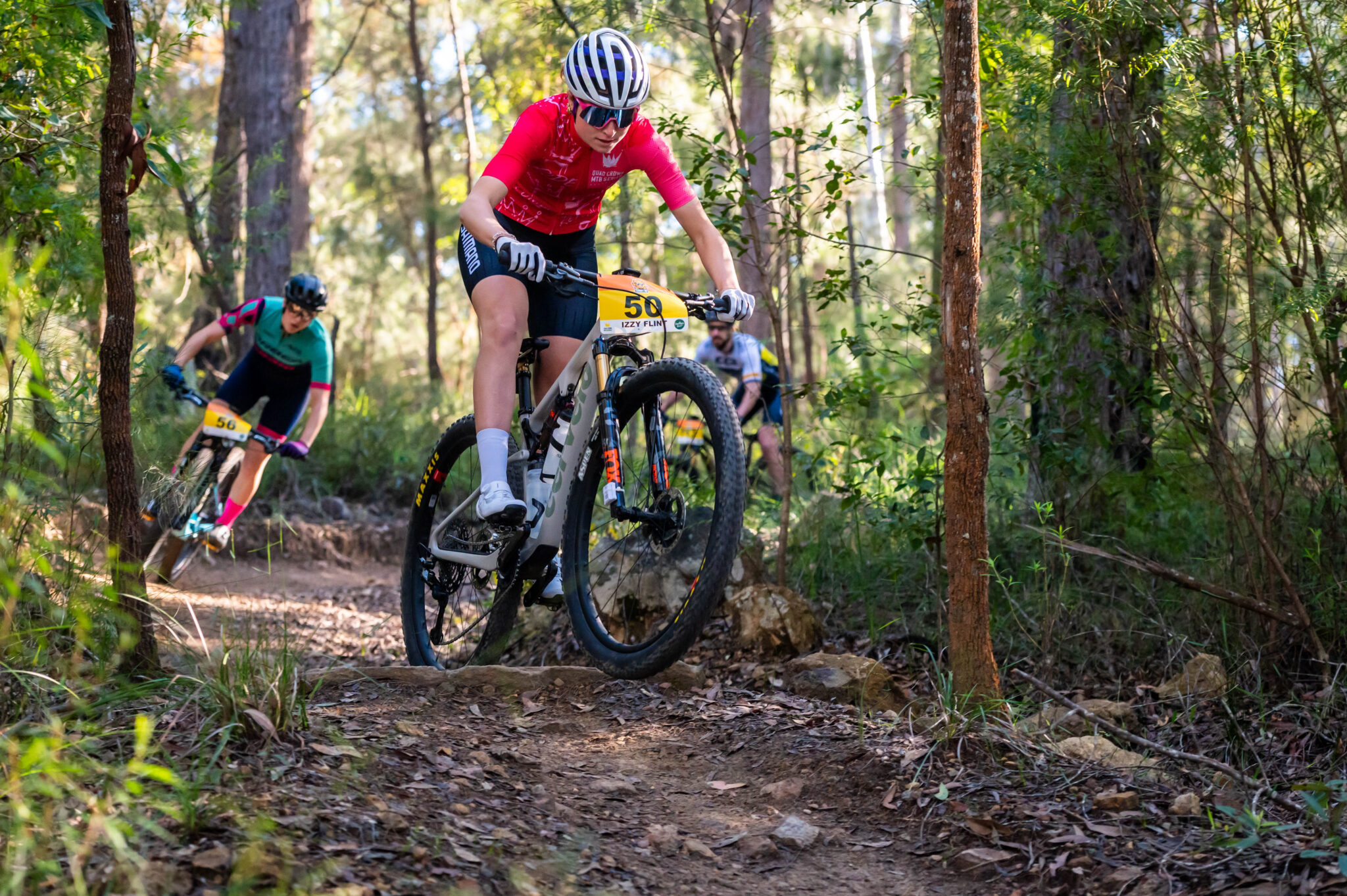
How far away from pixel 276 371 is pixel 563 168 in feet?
13.7

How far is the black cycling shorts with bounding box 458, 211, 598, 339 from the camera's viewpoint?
13.5ft

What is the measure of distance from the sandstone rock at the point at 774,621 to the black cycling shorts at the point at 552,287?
1.43 meters

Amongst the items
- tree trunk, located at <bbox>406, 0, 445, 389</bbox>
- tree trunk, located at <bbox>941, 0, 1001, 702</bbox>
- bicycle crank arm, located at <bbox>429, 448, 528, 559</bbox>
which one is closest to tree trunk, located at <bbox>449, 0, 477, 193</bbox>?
tree trunk, located at <bbox>406, 0, 445, 389</bbox>

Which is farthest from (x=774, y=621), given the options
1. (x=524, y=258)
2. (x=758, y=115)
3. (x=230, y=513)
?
(x=758, y=115)

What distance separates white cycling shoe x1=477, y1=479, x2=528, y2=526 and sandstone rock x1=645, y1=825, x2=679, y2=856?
142cm

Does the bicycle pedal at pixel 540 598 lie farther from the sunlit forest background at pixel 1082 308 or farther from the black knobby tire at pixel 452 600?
the sunlit forest background at pixel 1082 308

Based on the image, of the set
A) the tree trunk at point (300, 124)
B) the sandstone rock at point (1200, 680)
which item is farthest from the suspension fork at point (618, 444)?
the tree trunk at point (300, 124)

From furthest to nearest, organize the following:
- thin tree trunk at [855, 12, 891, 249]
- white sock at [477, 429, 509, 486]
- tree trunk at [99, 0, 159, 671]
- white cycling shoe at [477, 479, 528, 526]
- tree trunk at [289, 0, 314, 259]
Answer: tree trunk at [289, 0, 314, 259] < thin tree trunk at [855, 12, 891, 249] < white sock at [477, 429, 509, 486] < white cycling shoe at [477, 479, 528, 526] < tree trunk at [99, 0, 159, 671]

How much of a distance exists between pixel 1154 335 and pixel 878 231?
24.6 m

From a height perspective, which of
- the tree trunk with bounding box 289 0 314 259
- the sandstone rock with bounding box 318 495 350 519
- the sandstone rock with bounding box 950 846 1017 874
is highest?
the tree trunk with bounding box 289 0 314 259

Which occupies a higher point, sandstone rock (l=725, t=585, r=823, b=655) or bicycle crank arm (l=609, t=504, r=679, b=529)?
Answer: bicycle crank arm (l=609, t=504, r=679, b=529)

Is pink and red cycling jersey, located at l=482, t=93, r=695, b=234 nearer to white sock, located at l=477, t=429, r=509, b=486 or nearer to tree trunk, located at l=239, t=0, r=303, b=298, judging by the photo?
white sock, located at l=477, t=429, r=509, b=486

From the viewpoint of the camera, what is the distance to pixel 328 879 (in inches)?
76.4

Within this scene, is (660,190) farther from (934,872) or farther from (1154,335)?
(934,872)
